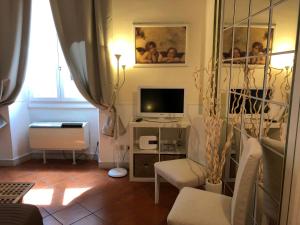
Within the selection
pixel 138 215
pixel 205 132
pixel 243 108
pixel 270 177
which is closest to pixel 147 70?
pixel 205 132

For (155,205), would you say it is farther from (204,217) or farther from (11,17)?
(11,17)

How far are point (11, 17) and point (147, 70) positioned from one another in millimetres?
1861

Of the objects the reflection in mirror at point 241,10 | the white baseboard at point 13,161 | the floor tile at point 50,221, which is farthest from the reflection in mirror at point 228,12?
the white baseboard at point 13,161

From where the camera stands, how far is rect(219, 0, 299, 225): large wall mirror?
4.85ft

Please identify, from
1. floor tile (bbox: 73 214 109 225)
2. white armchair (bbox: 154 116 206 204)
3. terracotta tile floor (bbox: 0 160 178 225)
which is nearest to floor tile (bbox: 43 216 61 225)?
terracotta tile floor (bbox: 0 160 178 225)

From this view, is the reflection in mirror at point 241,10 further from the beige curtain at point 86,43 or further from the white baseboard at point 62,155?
the white baseboard at point 62,155

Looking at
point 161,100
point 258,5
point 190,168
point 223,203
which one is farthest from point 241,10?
point 223,203

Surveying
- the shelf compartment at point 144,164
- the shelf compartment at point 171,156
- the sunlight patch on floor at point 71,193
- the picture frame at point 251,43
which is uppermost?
the picture frame at point 251,43

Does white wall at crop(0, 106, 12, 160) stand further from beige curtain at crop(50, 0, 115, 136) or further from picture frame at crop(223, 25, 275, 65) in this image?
Answer: picture frame at crop(223, 25, 275, 65)

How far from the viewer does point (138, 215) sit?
2375 mm

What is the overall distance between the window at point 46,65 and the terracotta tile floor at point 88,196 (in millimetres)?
1081

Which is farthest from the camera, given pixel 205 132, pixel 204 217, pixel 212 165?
pixel 205 132

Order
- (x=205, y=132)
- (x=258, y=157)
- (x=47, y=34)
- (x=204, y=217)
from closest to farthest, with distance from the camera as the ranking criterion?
1. (x=258, y=157)
2. (x=204, y=217)
3. (x=205, y=132)
4. (x=47, y=34)

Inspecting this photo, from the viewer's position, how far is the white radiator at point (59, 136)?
3471mm
